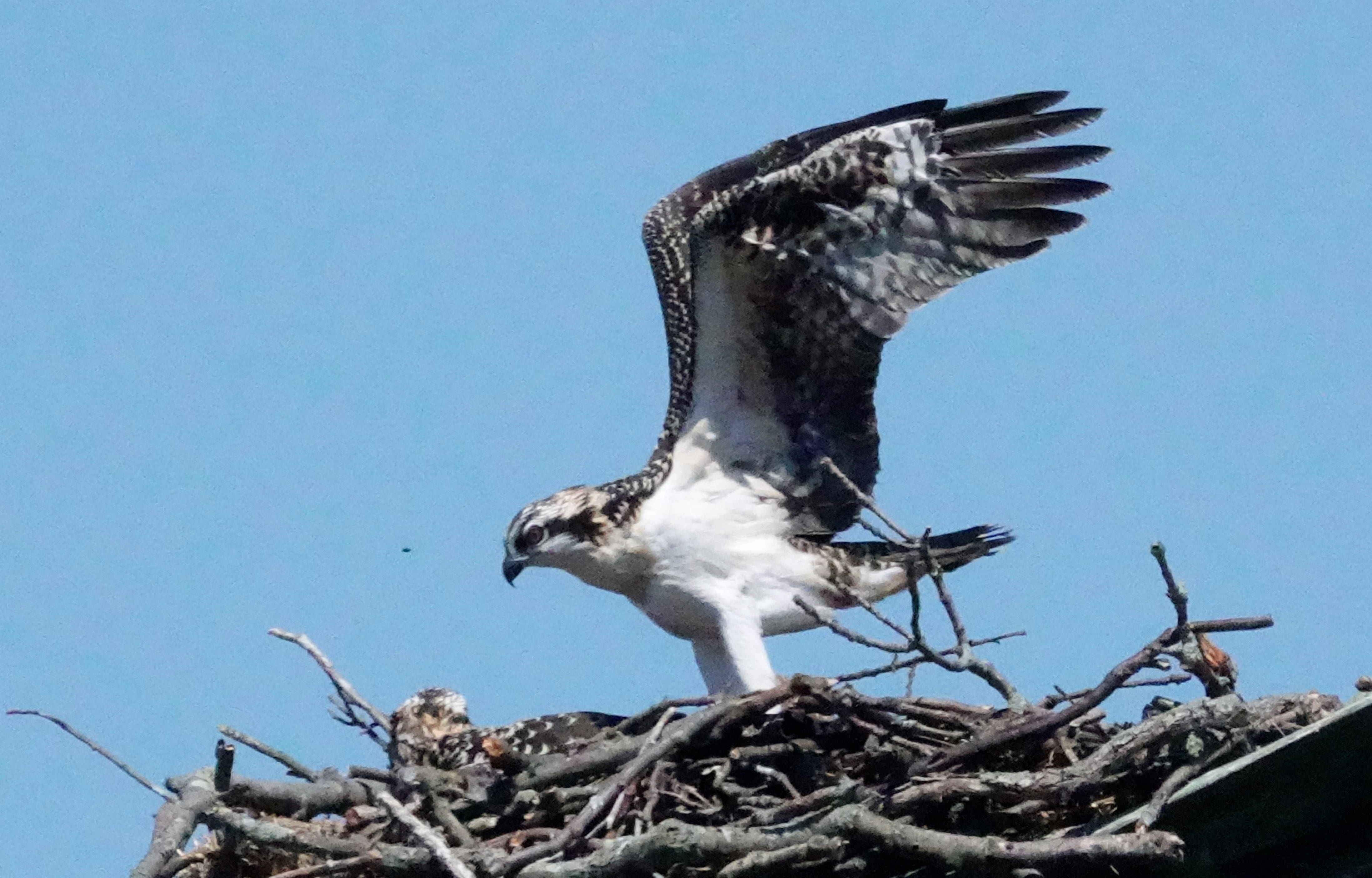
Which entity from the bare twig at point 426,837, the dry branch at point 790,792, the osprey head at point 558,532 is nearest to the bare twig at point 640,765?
the dry branch at point 790,792

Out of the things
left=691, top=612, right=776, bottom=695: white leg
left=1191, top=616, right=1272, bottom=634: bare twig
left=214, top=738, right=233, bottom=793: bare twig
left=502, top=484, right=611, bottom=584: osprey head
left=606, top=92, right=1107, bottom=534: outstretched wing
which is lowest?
left=1191, top=616, right=1272, bottom=634: bare twig

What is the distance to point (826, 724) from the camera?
18.2 ft

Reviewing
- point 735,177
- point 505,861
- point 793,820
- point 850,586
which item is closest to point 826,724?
point 793,820

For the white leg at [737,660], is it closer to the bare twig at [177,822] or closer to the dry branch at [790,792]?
the dry branch at [790,792]

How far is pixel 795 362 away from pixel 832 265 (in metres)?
0.43

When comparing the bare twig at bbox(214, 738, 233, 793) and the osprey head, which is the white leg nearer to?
the osprey head

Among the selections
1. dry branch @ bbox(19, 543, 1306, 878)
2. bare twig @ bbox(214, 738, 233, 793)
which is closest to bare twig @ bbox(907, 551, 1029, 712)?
dry branch @ bbox(19, 543, 1306, 878)

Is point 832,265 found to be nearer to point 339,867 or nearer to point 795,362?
point 795,362

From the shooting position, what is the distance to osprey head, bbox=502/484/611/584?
7.32m

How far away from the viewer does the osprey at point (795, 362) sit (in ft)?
23.5

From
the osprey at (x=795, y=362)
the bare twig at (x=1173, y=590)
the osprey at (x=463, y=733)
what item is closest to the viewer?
the bare twig at (x=1173, y=590)

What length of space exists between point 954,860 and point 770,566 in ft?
9.06

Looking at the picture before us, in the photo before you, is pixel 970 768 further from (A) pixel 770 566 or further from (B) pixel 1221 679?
(A) pixel 770 566

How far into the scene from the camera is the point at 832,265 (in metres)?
7.26
